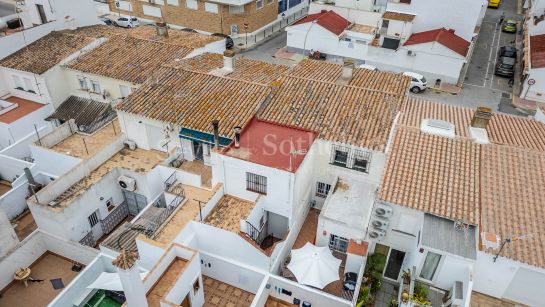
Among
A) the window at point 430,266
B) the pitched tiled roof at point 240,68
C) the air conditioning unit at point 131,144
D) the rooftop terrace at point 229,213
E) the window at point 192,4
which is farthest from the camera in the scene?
the window at point 192,4

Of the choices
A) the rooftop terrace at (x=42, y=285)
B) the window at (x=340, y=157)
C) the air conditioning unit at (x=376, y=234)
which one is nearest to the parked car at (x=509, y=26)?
the window at (x=340, y=157)

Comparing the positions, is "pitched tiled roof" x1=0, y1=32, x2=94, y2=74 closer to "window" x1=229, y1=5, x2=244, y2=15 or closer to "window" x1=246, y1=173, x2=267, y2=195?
"window" x1=229, y1=5, x2=244, y2=15

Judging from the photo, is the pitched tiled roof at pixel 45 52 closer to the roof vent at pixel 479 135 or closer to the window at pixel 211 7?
the window at pixel 211 7

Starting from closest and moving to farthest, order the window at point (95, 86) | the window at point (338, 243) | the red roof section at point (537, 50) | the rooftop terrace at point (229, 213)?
the rooftop terrace at point (229, 213) < the window at point (338, 243) < the window at point (95, 86) < the red roof section at point (537, 50)

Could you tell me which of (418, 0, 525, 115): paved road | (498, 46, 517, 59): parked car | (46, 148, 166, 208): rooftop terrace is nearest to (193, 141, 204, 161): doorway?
(46, 148, 166, 208): rooftop terrace

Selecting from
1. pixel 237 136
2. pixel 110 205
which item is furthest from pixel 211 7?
pixel 237 136

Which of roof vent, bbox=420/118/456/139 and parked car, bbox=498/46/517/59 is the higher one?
roof vent, bbox=420/118/456/139
